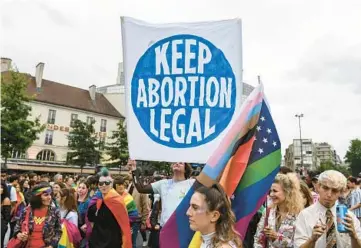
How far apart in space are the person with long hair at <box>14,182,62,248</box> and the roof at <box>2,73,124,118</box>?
47851 mm

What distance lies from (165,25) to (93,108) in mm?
56712

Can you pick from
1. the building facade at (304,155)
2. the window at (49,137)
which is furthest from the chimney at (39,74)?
the building facade at (304,155)

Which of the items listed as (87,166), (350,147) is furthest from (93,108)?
(350,147)

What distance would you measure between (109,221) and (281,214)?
2.64 meters

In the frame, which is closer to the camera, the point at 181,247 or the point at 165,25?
the point at 181,247

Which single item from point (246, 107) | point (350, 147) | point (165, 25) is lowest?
point (246, 107)

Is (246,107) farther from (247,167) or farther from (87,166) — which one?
(87,166)

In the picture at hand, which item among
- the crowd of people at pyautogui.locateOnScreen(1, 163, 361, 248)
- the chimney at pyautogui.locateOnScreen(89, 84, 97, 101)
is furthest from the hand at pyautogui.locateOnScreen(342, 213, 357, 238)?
the chimney at pyautogui.locateOnScreen(89, 84, 97, 101)

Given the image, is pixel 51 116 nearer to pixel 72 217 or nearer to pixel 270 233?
pixel 72 217

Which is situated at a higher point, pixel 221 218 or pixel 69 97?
pixel 69 97

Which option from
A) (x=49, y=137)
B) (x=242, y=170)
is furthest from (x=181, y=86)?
(x=49, y=137)

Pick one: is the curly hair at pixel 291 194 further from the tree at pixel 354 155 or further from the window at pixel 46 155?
the tree at pixel 354 155

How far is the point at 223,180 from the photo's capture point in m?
2.80

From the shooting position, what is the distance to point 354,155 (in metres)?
101
